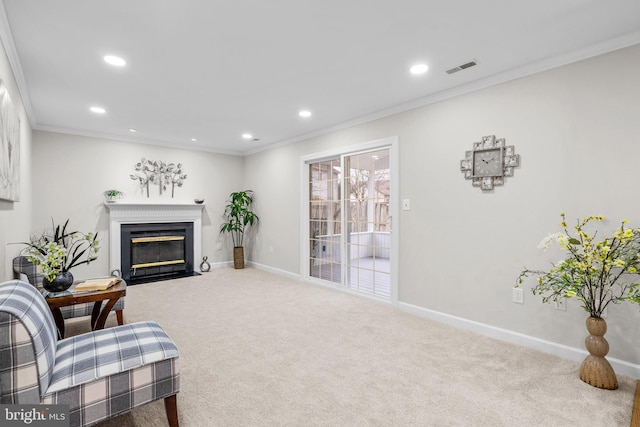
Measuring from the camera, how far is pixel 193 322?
128 inches

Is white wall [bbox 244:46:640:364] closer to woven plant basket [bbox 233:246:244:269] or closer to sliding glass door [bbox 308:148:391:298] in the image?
sliding glass door [bbox 308:148:391:298]

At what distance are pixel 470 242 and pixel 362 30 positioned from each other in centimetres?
212

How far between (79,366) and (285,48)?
233cm

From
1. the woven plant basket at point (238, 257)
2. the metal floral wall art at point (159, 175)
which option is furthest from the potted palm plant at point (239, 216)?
the metal floral wall art at point (159, 175)

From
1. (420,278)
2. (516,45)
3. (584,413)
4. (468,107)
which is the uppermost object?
(516,45)

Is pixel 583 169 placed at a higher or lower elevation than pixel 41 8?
lower

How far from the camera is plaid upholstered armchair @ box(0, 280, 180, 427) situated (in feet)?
4.00

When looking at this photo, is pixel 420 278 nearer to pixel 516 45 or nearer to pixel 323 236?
pixel 323 236

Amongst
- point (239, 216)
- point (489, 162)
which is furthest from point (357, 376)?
point (239, 216)

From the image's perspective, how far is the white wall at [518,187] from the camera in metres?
2.23

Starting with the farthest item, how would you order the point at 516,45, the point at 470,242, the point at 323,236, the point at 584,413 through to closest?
1. the point at 323,236
2. the point at 470,242
3. the point at 516,45
4. the point at 584,413

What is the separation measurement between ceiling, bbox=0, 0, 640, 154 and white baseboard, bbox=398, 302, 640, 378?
2.23 metres

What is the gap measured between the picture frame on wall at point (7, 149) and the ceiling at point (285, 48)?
0.44 meters

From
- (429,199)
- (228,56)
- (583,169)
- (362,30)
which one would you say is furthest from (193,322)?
(583,169)
